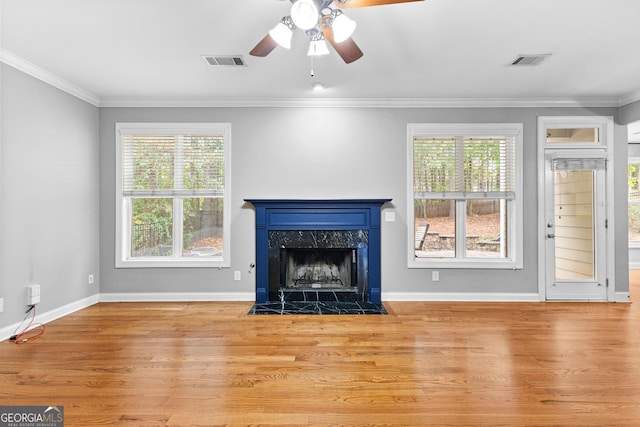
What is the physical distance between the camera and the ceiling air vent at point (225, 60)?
3.19 meters

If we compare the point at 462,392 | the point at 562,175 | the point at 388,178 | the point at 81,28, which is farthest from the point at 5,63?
the point at 562,175

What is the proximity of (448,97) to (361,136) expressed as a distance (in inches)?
46.5

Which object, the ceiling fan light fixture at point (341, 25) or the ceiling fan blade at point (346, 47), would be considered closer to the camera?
the ceiling fan light fixture at point (341, 25)

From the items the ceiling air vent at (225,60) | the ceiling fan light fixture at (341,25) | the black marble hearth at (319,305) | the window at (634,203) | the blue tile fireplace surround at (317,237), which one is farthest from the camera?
the window at (634,203)

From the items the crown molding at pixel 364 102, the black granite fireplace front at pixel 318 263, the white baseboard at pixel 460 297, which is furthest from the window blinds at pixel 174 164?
the white baseboard at pixel 460 297

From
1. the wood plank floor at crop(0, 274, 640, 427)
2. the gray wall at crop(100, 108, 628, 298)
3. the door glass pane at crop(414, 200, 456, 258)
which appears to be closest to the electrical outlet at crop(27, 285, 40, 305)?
the wood plank floor at crop(0, 274, 640, 427)

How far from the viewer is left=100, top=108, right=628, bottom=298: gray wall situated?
436 centimetres

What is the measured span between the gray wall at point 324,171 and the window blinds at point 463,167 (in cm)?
22

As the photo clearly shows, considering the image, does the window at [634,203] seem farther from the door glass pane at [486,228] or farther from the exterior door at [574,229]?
the door glass pane at [486,228]

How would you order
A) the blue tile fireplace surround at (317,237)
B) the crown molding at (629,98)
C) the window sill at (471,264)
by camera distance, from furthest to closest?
the window sill at (471,264), the blue tile fireplace surround at (317,237), the crown molding at (629,98)

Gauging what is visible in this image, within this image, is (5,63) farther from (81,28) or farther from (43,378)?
(43,378)

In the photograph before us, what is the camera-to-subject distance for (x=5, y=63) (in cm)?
305

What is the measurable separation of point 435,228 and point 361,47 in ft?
8.24

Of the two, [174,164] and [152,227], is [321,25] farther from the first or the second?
[152,227]
